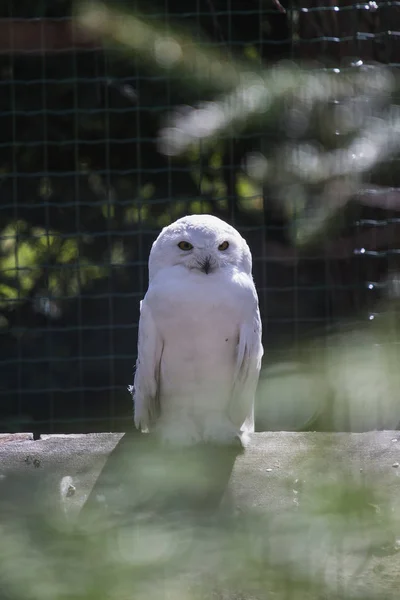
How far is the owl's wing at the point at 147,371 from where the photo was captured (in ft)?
7.21

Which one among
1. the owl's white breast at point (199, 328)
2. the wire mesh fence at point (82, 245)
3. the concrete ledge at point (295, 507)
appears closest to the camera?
the concrete ledge at point (295, 507)

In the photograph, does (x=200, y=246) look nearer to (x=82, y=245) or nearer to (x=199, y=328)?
(x=199, y=328)

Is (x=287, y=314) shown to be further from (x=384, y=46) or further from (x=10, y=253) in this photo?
(x=384, y=46)

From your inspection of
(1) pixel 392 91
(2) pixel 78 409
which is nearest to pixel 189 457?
(1) pixel 392 91

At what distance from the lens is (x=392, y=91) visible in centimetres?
50

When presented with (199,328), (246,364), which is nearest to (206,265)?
(199,328)

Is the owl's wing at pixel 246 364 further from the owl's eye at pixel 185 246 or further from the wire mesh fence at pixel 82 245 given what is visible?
the wire mesh fence at pixel 82 245

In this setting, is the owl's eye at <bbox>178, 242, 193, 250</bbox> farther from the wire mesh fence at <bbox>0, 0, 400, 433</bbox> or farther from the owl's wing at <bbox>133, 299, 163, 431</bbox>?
the wire mesh fence at <bbox>0, 0, 400, 433</bbox>

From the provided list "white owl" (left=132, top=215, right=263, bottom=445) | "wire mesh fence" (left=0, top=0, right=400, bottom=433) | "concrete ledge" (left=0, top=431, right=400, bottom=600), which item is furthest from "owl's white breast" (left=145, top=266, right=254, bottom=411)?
"concrete ledge" (left=0, top=431, right=400, bottom=600)

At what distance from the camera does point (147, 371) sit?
7.32ft

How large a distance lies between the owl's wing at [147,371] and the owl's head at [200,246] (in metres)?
0.14

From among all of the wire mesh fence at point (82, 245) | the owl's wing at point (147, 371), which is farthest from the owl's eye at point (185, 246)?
Answer: the wire mesh fence at point (82, 245)

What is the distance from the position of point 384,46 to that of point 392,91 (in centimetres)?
5

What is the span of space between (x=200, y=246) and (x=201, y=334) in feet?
0.71
